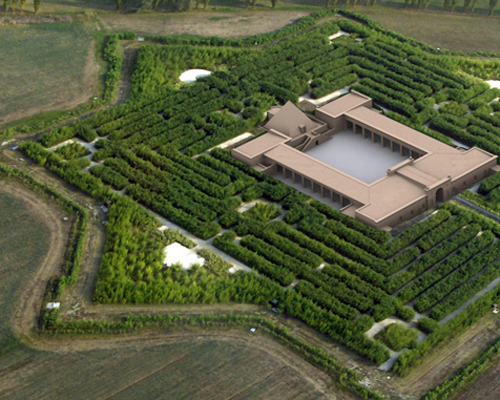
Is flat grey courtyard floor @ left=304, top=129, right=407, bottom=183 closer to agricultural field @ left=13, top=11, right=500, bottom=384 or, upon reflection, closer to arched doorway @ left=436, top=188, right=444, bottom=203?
agricultural field @ left=13, top=11, right=500, bottom=384

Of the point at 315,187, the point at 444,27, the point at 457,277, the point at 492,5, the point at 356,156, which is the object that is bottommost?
the point at 315,187

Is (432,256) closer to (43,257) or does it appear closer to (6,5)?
(43,257)

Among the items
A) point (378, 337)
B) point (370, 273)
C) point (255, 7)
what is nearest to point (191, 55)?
point (255, 7)

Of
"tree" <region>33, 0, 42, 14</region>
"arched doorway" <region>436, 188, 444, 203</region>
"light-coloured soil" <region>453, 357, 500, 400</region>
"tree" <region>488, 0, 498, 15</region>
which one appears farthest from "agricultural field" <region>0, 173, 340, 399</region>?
"tree" <region>488, 0, 498, 15</region>

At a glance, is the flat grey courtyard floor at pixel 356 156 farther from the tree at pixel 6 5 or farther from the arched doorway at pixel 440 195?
the tree at pixel 6 5

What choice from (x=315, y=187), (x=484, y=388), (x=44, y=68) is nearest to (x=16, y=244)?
(x=315, y=187)

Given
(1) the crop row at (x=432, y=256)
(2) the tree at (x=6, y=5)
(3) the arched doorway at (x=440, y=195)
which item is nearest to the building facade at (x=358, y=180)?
(3) the arched doorway at (x=440, y=195)

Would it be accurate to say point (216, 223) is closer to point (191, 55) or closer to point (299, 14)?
point (191, 55)

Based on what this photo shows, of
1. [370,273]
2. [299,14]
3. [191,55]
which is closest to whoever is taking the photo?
[370,273]
